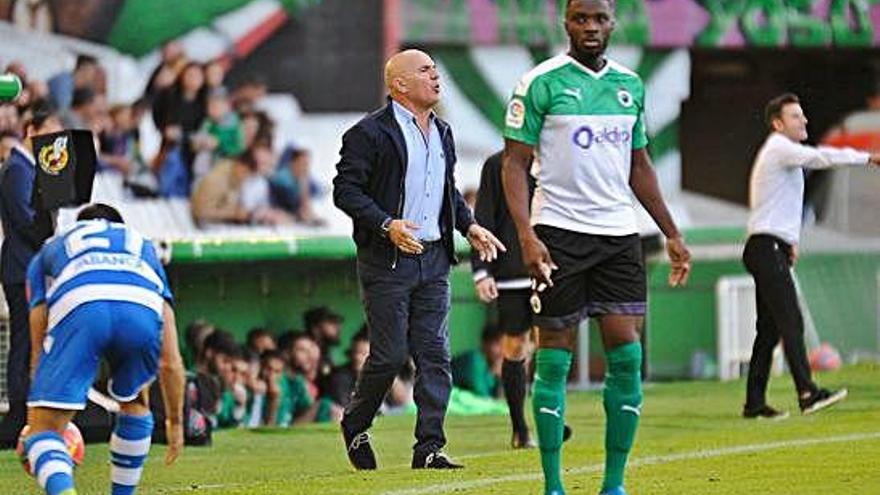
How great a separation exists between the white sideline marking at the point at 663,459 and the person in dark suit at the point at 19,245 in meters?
3.90

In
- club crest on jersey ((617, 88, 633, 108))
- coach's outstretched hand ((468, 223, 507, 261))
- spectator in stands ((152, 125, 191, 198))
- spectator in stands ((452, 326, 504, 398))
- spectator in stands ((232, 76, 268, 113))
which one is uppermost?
club crest on jersey ((617, 88, 633, 108))

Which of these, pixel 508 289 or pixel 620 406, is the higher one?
pixel 620 406

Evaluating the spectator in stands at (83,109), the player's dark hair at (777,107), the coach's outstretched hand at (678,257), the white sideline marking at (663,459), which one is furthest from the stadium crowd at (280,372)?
the coach's outstretched hand at (678,257)

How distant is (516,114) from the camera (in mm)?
11211

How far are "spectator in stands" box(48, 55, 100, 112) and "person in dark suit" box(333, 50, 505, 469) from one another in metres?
8.27

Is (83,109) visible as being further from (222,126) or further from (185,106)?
(222,126)

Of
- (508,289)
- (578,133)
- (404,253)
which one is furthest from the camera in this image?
(508,289)

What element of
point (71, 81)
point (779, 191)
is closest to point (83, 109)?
point (71, 81)

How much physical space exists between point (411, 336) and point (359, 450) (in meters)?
0.65

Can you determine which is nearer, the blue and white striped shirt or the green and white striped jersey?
the blue and white striped shirt

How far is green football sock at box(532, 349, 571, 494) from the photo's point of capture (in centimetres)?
1105

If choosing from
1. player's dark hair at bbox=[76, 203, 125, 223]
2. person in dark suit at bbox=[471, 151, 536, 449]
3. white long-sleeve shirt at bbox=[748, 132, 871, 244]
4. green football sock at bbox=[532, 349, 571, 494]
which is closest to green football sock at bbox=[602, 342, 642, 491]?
green football sock at bbox=[532, 349, 571, 494]

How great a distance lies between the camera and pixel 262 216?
2264 cm

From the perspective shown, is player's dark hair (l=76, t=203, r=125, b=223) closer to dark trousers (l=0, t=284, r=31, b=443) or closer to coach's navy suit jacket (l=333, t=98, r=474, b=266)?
coach's navy suit jacket (l=333, t=98, r=474, b=266)
